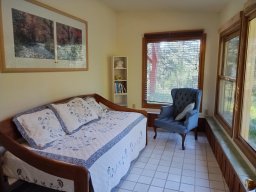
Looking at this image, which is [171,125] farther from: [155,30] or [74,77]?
[155,30]

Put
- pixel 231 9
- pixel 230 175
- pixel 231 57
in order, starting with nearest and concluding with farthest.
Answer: pixel 230 175 → pixel 231 9 → pixel 231 57

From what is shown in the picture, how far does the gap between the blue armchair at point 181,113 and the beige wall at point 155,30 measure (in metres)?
0.52

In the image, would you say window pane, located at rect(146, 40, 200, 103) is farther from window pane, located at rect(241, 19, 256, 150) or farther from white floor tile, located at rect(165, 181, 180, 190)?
white floor tile, located at rect(165, 181, 180, 190)

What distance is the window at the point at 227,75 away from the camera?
2.93 metres

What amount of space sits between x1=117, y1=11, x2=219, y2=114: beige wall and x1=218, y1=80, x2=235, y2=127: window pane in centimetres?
29

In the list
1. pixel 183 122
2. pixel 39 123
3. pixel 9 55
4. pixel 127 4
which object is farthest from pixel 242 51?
Answer: pixel 9 55

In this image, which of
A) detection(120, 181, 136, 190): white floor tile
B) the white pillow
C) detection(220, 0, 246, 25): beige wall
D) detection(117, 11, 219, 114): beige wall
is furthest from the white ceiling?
detection(120, 181, 136, 190): white floor tile

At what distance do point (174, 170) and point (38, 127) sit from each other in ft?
5.74

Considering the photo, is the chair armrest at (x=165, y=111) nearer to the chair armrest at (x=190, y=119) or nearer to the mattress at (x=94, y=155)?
the chair armrest at (x=190, y=119)

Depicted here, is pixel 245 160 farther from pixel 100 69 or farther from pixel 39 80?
pixel 100 69

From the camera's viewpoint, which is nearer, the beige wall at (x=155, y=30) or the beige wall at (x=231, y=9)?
the beige wall at (x=231, y=9)

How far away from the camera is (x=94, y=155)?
175 centimetres

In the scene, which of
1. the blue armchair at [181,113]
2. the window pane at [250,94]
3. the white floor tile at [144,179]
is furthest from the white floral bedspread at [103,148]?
the window pane at [250,94]

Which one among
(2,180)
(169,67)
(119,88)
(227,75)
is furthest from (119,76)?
(2,180)
